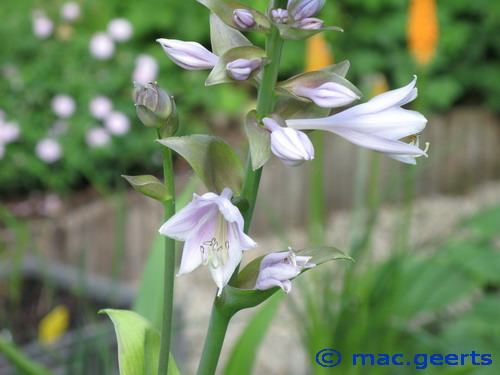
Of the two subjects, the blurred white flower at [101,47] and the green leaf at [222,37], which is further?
the blurred white flower at [101,47]

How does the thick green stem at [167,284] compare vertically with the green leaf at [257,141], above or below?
below

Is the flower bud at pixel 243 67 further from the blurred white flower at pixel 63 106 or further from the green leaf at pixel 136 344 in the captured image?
the blurred white flower at pixel 63 106

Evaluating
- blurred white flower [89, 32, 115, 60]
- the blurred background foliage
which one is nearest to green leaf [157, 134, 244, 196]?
the blurred background foliage

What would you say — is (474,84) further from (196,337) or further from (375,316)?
(375,316)

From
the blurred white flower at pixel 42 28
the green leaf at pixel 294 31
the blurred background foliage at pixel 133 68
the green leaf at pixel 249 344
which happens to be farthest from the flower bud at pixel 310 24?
the blurred white flower at pixel 42 28

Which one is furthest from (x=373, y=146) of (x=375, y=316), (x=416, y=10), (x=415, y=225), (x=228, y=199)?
(x=415, y=225)

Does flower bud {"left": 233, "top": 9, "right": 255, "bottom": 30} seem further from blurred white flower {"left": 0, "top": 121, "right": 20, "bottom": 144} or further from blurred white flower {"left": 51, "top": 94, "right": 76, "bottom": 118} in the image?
blurred white flower {"left": 51, "top": 94, "right": 76, "bottom": 118}
